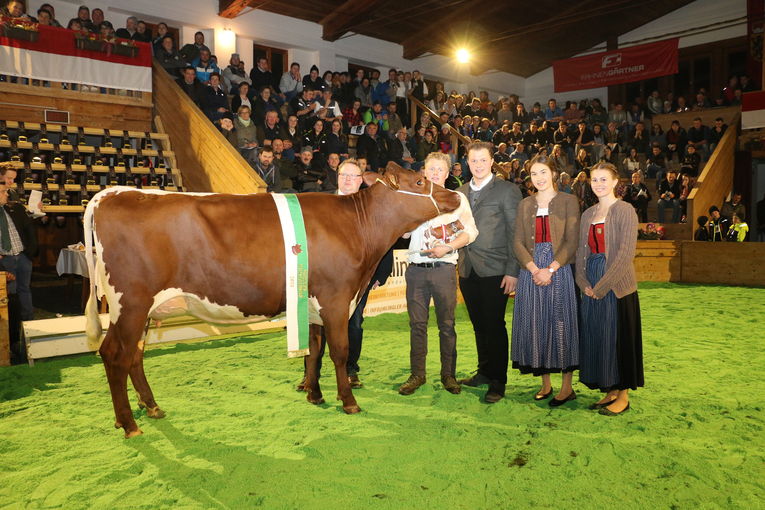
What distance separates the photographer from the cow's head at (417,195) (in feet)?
13.1

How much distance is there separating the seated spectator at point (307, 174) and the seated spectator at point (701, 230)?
29.6ft

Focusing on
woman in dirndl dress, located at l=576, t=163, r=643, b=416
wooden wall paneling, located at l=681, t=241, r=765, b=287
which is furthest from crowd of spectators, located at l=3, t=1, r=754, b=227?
woman in dirndl dress, located at l=576, t=163, r=643, b=416

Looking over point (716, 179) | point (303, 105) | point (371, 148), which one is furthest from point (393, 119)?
point (716, 179)

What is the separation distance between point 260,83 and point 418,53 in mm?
8489

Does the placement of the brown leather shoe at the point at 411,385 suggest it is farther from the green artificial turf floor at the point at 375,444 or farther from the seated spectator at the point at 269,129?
the seated spectator at the point at 269,129

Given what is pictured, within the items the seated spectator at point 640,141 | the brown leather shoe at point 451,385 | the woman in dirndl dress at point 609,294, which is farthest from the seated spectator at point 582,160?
the brown leather shoe at point 451,385

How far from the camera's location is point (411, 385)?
14.5ft

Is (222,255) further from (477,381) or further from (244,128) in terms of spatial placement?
(244,128)

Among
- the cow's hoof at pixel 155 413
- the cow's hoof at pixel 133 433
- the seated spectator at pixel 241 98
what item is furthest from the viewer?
the seated spectator at pixel 241 98

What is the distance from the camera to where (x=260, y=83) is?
43.1ft

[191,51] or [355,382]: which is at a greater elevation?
A: [191,51]

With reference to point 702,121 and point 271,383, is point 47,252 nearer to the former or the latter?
point 271,383

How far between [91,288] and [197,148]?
21.4 feet

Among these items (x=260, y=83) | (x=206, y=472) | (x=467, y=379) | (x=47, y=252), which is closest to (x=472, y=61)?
(x=260, y=83)
